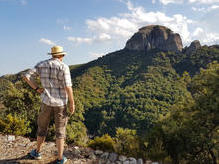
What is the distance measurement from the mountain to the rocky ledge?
98.3 ft

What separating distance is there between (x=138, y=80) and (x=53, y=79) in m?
75.0

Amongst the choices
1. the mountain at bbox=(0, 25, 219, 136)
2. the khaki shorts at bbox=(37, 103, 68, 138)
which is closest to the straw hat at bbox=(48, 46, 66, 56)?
the khaki shorts at bbox=(37, 103, 68, 138)

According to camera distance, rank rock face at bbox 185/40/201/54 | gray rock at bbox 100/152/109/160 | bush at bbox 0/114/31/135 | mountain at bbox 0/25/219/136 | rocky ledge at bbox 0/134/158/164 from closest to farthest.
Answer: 1. rocky ledge at bbox 0/134/158/164
2. gray rock at bbox 100/152/109/160
3. bush at bbox 0/114/31/135
4. mountain at bbox 0/25/219/136
5. rock face at bbox 185/40/201/54

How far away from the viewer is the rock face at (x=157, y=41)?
10675 centimetres

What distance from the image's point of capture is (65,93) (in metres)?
2.84

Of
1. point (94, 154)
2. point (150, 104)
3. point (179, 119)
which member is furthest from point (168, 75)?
point (94, 154)

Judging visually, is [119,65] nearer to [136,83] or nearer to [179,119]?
[136,83]

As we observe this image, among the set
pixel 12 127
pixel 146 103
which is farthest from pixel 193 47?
pixel 12 127

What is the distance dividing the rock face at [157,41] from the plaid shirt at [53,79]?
357ft

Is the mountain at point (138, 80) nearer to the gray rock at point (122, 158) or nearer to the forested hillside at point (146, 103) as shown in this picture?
the forested hillside at point (146, 103)

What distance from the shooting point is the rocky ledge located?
339 cm

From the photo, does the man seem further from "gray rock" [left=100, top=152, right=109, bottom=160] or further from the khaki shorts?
"gray rock" [left=100, top=152, right=109, bottom=160]

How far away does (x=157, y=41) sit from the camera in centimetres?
11125

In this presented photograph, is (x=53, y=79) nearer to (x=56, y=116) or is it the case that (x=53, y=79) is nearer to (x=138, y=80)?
(x=56, y=116)
